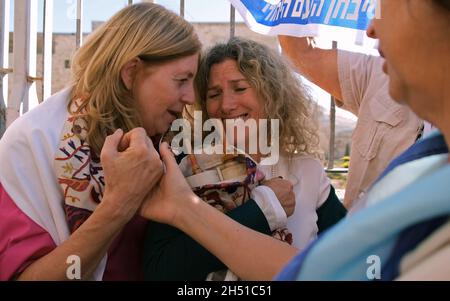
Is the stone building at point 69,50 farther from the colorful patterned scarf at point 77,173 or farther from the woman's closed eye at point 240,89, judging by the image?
the colorful patterned scarf at point 77,173

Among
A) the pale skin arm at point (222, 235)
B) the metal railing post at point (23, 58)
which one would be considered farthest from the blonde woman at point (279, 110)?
the metal railing post at point (23, 58)

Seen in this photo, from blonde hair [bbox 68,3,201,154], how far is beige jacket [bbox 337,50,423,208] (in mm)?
713

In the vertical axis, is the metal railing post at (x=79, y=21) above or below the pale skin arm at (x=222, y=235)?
above

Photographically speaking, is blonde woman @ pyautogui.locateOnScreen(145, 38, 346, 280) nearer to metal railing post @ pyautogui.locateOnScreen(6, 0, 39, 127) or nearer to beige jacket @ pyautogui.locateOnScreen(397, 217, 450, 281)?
beige jacket @ pyautogui.locateOnScreen(397, 217, 450, 281)

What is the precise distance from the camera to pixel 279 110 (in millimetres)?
1829

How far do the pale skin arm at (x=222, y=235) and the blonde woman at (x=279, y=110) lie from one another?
0.82 ft

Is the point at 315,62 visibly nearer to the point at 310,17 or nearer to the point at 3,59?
the point at 310,17

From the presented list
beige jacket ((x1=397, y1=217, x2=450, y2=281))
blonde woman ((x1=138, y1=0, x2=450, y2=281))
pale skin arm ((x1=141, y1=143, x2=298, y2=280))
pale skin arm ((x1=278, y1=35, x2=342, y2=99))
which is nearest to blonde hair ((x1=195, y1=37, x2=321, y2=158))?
pale skin arm ((x1=278, y1=35, x2=342, y2=99))

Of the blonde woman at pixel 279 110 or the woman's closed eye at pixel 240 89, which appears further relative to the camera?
the woman's closed eye at pixel 240 89

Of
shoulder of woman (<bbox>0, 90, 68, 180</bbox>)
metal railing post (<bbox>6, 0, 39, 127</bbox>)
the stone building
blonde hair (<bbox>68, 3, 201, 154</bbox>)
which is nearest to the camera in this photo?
shoulder of woman (<bbox>0, 90, 68, 180</bbox>)

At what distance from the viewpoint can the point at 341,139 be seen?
17812mm

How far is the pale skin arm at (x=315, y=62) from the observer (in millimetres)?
2051

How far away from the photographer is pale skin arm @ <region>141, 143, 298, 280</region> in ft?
4.10
